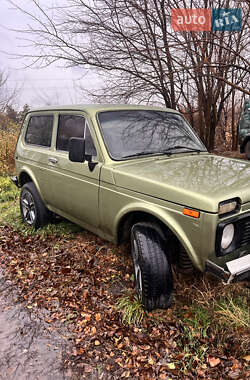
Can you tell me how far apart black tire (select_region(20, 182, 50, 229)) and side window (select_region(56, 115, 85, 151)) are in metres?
1.02

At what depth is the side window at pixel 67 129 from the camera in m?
3.62

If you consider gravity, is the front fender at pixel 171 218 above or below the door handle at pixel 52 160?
below

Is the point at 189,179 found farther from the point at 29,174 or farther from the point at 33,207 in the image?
the point at 33,207

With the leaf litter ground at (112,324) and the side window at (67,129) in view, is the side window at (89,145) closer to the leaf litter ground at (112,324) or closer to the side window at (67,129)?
the side window at (67,129)

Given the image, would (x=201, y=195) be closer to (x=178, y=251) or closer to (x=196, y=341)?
(x=178, y=251)

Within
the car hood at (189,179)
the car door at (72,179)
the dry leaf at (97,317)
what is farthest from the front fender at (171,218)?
the dry leaf at (97,317)

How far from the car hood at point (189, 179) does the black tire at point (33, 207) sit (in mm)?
2033

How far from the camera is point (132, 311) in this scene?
2857 millimetres

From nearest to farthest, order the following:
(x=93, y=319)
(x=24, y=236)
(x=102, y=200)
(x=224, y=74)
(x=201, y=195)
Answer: (x=201, y=195) < (x=93, y=319) < (x=102, y=200) < (x=24, y=236) < (x=224, y=74)

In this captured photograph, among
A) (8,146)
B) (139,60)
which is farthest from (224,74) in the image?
(8,146)

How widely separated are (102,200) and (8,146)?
25.5ft

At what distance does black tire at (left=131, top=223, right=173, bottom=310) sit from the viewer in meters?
2.67

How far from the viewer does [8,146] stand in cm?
993

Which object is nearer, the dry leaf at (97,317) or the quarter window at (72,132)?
the dry leaf at (97,317)
